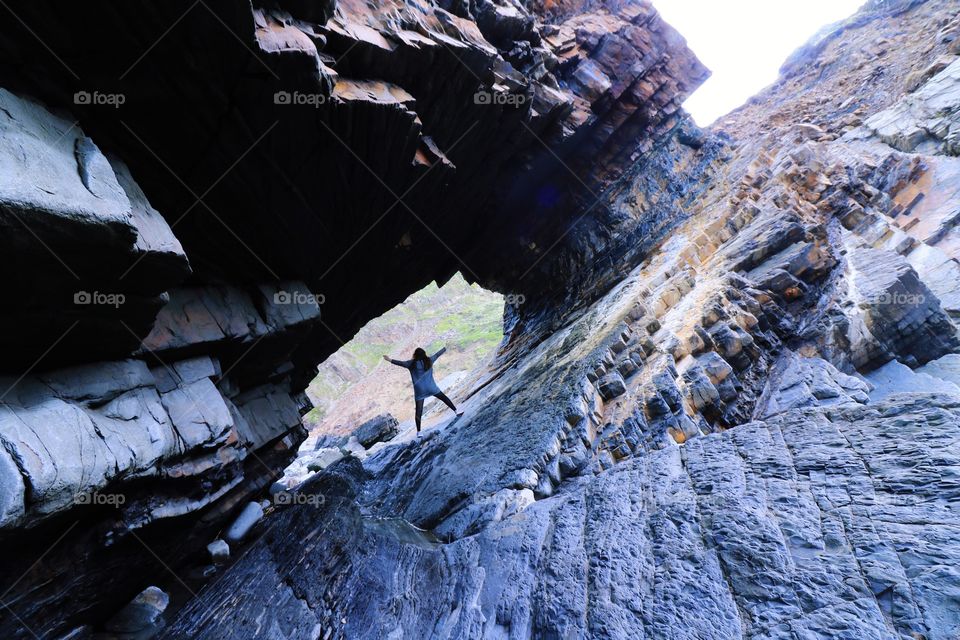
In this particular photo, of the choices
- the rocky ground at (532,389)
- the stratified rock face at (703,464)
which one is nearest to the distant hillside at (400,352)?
the rocky ground at (532,389)

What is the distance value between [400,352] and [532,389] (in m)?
61.4

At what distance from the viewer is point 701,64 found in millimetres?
20266

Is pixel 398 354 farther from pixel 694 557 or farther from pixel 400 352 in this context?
pixel 694 557

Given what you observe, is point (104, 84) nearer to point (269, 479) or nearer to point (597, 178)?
point (269, 479)

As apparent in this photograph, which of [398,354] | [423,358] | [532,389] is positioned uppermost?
[398,354]

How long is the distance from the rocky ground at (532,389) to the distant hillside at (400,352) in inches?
1028

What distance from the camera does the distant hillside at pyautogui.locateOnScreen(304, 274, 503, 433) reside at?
50.3 m

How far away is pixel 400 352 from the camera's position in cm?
7212

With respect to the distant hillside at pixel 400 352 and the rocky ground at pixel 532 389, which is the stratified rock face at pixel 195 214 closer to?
the rocky ground at pixel 532 389

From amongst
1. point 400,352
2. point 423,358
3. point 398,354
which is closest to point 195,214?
point 423,358

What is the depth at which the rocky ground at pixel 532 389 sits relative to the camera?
15.5 feet

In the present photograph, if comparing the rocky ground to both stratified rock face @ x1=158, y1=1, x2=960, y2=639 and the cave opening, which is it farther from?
the cave opening

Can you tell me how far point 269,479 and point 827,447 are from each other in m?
12.7

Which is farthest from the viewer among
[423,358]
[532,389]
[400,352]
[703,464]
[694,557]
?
[400,352]
